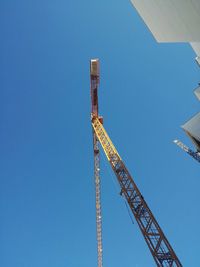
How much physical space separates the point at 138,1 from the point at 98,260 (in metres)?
58.9

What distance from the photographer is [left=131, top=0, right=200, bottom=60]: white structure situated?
13.7m

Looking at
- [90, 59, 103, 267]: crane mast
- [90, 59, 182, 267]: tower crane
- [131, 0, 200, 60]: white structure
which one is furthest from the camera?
[90, 59, 103, 267]: crane mast

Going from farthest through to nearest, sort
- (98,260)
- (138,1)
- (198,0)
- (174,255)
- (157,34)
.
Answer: (98,260), (174,255), (157,34), (138,1), (198,0)

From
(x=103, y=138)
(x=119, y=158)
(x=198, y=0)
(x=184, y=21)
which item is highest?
(x=103, y=138)

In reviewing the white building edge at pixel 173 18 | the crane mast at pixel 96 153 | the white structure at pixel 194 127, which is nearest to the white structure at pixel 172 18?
the white building edge at pixel 173 18

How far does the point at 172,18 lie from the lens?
1664 cm

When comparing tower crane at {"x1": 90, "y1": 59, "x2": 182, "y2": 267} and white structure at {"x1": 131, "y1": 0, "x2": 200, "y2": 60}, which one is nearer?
white structure at {"x1": 131, "y1": 0, "x2": 200, "y2": 60}

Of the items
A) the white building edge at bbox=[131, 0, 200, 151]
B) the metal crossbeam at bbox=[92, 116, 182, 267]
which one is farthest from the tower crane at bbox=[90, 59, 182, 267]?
the white building edge at bbox=[131, 0, 200, 151]

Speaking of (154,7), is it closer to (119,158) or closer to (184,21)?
(184,21)

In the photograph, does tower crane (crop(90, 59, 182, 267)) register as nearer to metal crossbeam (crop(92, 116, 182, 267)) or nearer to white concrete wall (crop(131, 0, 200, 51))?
metal crossbeam (crop(92, 116, 182, 267))

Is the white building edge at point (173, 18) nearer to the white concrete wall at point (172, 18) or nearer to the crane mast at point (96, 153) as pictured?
the white concrete wall at point (172, 18)

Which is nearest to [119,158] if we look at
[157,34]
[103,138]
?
[103,138]

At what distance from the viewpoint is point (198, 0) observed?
→ 11.5 metres

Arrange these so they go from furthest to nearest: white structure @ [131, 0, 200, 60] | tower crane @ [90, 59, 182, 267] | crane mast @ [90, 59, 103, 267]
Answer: crane mast @ [90, 59, 103, 267] → tower crane @ [90, 59, 182, 267] → white structure @ [131, 0, 200, 60]
